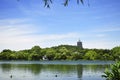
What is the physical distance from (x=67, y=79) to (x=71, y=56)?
133 metres

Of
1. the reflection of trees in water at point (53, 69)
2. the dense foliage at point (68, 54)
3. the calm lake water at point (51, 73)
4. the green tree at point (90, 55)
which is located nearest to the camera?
the calm lake water at point (51, 73)

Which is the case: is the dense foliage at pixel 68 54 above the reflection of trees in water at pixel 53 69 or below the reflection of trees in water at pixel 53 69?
above

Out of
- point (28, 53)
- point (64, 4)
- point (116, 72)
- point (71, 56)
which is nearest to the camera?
point (64, 4)

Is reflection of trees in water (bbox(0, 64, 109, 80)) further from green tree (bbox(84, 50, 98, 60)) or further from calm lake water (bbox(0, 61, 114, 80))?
green tree (bbox(84, 50, 98, 60))

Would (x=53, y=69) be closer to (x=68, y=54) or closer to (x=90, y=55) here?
(x=68, y=54)

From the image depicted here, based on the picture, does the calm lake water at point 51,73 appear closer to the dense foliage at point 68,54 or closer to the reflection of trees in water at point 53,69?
the reflection of trees in water at point 53,69

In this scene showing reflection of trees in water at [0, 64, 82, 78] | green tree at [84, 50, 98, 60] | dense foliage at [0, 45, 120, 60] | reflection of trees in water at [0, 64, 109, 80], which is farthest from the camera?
green tree at [84, 50, 98, 60]

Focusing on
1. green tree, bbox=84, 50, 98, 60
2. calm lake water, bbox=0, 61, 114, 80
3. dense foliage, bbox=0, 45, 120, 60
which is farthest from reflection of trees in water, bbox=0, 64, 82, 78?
green tree, bbox=84, 50, 98, 60

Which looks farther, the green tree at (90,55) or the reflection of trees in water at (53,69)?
the green tree at (90,55)

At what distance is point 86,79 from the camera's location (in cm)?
5244

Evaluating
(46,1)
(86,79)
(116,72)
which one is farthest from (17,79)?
(46,1)

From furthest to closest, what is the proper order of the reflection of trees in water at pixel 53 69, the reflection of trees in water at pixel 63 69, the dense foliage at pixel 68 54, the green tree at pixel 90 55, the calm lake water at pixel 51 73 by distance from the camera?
the green tree at pixel 90 55
the dense foliage at pixel 68 54
the reflection of trees in water at pixel 53 69
the reflection of trees in water at pixel 63 69
the calm lake water at pixel 51 73

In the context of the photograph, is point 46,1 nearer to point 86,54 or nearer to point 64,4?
point 64,4

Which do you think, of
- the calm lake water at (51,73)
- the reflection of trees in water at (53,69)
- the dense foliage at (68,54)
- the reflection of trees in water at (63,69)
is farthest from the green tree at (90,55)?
the calm lake water at (51,73)
